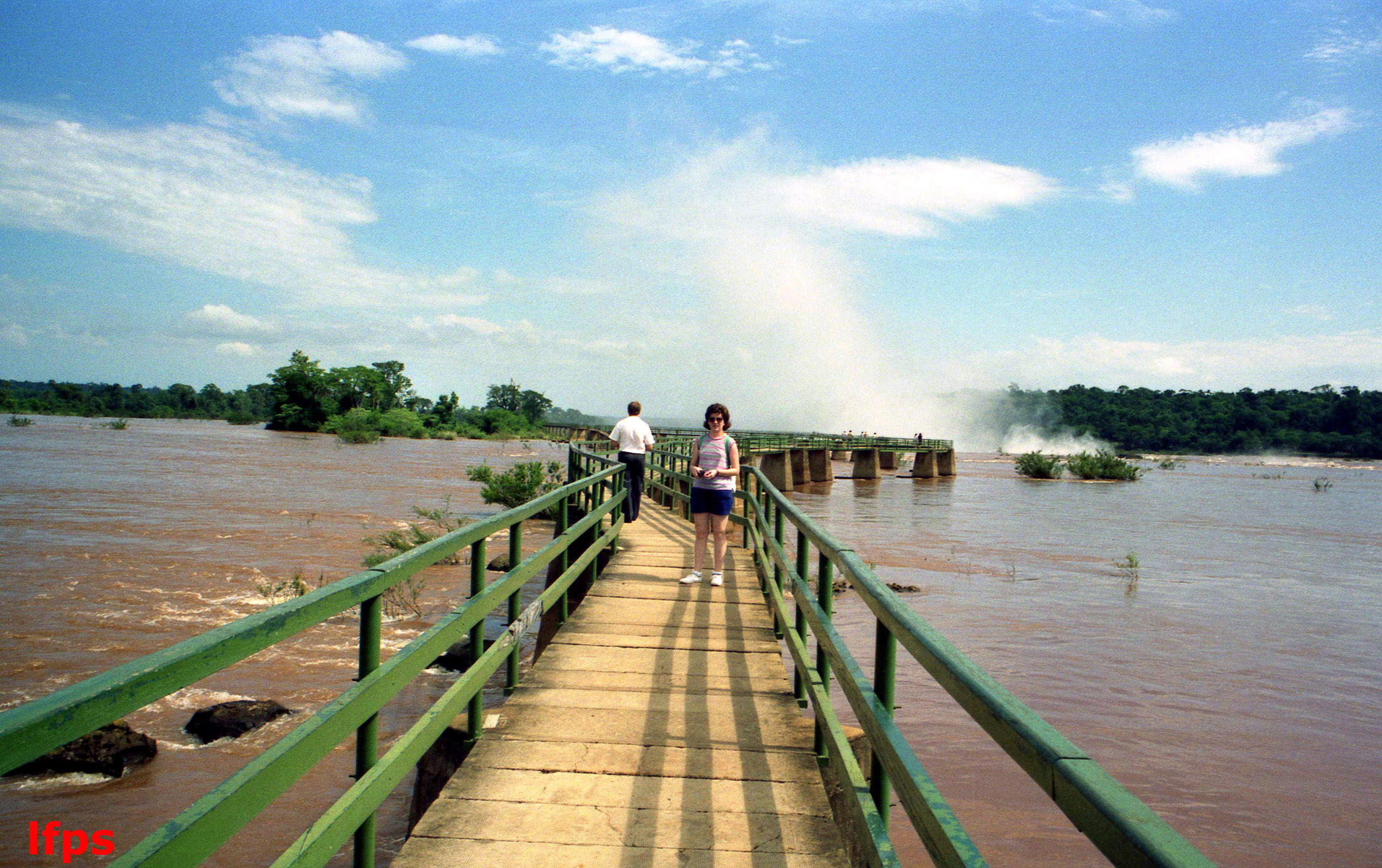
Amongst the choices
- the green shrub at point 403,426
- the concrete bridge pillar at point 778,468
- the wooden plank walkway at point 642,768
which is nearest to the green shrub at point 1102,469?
the concrete bridge pillar at point 778,468

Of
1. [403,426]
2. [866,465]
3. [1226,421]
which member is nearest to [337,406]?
[403,426]

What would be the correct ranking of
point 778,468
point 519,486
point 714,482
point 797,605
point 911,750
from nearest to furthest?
point 911,750, point 797,605, point 714,482, point 519,486, point 778,468

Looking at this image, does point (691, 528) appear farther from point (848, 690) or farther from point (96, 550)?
point (96, 550)

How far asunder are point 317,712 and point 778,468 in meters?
34.2

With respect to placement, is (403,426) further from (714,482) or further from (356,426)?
(714,482)

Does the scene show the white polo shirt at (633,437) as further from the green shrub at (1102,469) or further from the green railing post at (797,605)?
the green shrub at (1102,469)

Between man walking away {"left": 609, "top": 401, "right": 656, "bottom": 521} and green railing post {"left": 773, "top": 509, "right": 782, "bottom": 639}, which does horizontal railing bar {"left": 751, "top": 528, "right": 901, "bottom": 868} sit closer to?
green railing post {"left": 773, "top": 509, "right": 782, "bottom": 639}

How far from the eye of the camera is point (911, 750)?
2441 millimetres

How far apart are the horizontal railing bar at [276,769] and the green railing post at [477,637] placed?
0.42 meters

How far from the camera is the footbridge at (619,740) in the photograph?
164 cm

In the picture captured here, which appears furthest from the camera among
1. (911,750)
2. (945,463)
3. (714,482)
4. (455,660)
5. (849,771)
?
(945,463)

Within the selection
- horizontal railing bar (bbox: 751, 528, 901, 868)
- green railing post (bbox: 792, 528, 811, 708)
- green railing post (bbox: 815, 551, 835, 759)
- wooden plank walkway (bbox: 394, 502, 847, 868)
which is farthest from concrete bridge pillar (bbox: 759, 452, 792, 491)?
green railing post (bbox: 815, 551, 835, 759)

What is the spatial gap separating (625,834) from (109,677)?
88.1 inches

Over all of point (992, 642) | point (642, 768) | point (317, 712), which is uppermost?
point (317, 712)
